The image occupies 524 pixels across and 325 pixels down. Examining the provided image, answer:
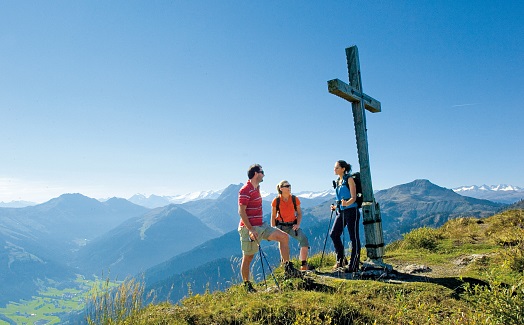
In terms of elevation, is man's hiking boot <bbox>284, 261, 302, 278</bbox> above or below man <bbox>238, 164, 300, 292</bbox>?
below

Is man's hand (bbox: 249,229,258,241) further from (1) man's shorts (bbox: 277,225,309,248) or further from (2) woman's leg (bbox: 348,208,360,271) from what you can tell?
(2) woman's leg (bbox: 348,208,360,271)

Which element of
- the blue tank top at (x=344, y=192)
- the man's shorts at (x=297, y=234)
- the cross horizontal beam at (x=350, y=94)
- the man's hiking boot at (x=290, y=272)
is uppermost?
the cross horizontal beam at (x=350, y=94)

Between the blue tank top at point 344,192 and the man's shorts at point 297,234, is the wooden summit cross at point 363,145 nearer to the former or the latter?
the blue tank top at point 344,192

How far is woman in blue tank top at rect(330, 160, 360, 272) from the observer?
8.57 meters

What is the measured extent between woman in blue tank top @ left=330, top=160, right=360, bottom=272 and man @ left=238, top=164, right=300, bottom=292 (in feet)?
5.27

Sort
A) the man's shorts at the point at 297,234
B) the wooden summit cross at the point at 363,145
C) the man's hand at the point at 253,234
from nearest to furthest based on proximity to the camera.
Result: the man's hand at the point at 253,234
the wooden summit cross at the point at 363,145
the man's shorts at the point at 297,234

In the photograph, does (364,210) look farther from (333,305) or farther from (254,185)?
(333,305)

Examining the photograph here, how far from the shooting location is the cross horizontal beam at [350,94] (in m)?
8.02

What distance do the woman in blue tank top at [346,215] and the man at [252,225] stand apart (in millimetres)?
1607

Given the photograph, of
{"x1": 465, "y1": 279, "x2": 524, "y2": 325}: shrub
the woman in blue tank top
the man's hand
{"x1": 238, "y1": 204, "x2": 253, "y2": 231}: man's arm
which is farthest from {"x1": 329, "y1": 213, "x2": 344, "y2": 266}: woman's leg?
{"x1": 465, "y1": 279, "x2": 524, "y2": 325}: shrub

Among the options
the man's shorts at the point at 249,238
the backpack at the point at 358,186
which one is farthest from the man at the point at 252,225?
the backpack at the point at 358,186

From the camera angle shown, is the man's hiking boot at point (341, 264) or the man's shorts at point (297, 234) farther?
the man's shorts at point (297, 234)

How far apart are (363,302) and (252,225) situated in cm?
298

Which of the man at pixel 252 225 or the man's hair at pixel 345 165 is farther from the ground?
the man's hair at pixel 345 165
